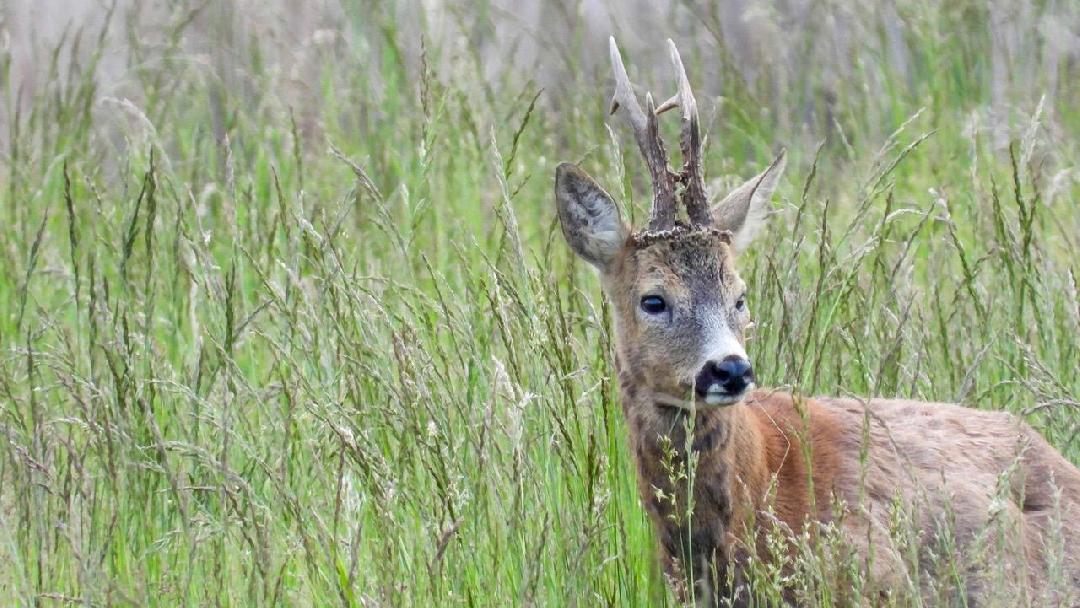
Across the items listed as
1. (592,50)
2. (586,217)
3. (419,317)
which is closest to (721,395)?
(586,217)

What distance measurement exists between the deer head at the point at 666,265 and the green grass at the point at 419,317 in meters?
0.10

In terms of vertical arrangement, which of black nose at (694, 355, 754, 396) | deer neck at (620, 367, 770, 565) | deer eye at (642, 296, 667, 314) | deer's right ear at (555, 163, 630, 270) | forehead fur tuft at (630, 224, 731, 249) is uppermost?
deer's right ear at (555, 163, 630, 270)

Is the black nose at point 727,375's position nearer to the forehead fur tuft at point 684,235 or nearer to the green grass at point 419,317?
the green grass at point 419,317

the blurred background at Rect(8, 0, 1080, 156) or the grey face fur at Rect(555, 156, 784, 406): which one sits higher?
the blurred background at Rect(8, 0, 1080, 156)

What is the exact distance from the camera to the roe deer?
397cm

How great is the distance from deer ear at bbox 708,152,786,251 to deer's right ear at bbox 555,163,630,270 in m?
0.26

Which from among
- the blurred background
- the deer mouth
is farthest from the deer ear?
the blurred background

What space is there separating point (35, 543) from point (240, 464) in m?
0.72

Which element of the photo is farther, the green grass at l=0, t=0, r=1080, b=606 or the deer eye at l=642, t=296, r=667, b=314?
the deer eye at l=642, t=296, r=667, b=314

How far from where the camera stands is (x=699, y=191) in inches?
166

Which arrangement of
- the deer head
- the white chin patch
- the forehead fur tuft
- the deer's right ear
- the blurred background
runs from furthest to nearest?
the blurred background → the deer's right ear → the forehead fur tuft → the deer head → the white chin patch

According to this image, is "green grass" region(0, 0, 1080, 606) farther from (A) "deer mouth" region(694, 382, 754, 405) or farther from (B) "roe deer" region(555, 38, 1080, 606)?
(A) "deer mouth" region(694, 382, 754, 405)

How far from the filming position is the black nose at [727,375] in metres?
3.81

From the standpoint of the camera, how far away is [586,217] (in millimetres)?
4453
